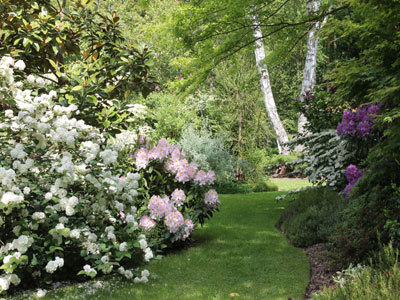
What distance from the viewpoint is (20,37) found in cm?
497

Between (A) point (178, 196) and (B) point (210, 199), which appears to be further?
(B) point (210, 199)

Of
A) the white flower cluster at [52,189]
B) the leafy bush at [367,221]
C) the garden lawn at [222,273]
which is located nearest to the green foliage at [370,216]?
the leafy bush at [367,221]

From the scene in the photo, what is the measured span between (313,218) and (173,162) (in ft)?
7.14

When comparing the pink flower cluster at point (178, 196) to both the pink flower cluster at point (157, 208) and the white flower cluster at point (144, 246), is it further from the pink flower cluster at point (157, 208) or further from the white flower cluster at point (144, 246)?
the white flower cluster at point (144, 246)

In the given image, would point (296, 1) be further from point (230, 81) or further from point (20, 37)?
point (20, 37)

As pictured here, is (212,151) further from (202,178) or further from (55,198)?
(55,198)

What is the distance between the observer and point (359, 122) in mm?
5199

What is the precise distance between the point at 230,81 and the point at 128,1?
46.1ft

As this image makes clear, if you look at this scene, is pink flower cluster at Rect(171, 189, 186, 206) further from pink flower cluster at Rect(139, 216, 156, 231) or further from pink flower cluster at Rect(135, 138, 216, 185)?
pink flower cluster at Rect(139, 216, 156, 231)

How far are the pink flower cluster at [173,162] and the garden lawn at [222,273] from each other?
993 mm

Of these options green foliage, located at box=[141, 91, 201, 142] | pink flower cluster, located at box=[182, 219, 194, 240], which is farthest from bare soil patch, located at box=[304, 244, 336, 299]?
green foliage, located at box=[141, 91, 201, 142]

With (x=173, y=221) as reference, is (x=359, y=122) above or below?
above

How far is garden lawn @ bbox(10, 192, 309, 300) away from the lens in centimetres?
394

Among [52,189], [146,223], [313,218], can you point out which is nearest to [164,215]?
[146,223]
